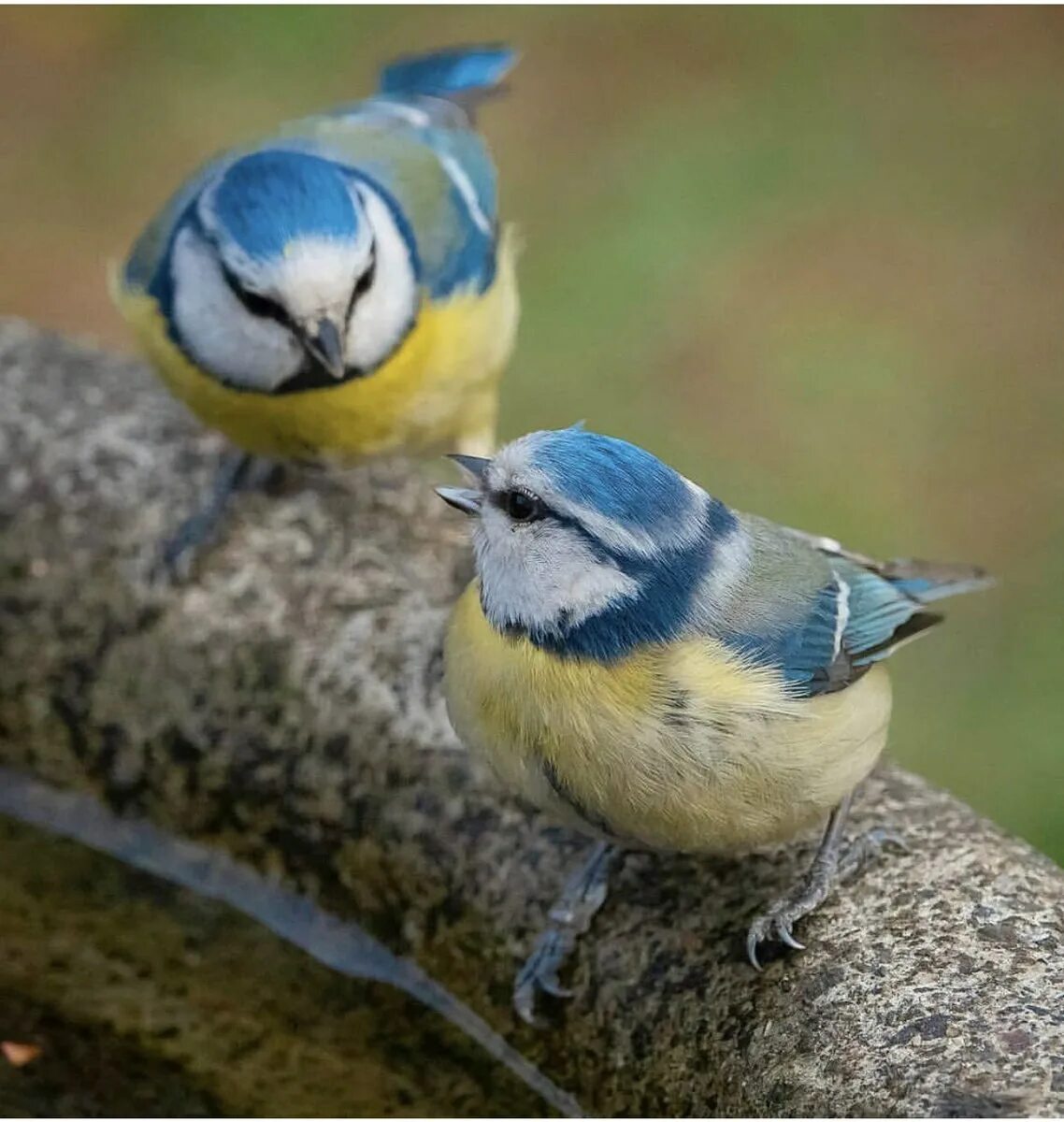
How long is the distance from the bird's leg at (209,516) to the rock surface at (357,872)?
0.03 m

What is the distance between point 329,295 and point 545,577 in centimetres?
80

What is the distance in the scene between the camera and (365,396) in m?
2.54

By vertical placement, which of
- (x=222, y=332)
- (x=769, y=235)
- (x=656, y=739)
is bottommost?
(x=656, y=739)

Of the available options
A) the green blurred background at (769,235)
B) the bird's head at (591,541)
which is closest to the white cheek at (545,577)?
the bird's head at (591,541)

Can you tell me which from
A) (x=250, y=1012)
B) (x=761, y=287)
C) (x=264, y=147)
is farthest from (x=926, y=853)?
(x=761, y=287)

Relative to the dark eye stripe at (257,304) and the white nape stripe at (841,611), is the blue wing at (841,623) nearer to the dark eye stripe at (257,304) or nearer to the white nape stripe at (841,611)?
the white nape stripe at (841,611)

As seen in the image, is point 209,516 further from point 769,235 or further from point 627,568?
point 769,235

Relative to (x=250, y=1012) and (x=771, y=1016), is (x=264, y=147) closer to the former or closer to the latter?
(x=250, y=1012)

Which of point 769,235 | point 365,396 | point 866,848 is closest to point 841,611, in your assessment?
point 866,848

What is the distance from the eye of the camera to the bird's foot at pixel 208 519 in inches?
98.7

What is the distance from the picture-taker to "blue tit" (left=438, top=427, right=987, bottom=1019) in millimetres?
1742

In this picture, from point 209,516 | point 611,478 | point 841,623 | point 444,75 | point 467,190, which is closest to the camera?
point 611,478

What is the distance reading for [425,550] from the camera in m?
2.59

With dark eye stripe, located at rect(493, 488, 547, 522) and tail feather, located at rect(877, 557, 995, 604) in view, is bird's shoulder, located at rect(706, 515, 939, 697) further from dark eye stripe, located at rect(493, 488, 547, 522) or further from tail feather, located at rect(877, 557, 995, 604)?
dark eye stripe, located at rect(493, 488, 547, 522)
